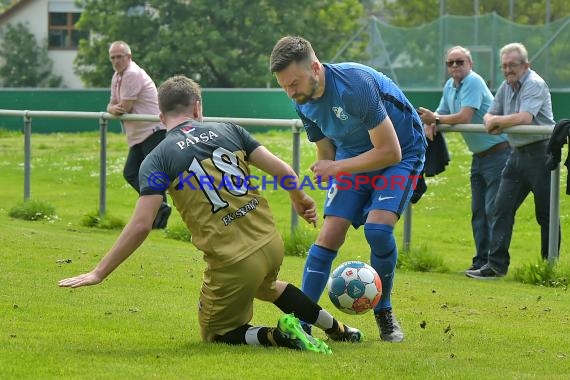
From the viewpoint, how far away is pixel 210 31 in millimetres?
54781

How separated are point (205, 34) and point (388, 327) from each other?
4848cm

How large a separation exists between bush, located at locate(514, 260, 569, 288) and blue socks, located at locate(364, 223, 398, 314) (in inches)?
123

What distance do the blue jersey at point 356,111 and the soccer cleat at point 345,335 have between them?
1066 millimetres

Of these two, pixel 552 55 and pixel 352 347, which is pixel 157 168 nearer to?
pixel 352 347

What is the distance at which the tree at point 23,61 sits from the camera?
66.5 m

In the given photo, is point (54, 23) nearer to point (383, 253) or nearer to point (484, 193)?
point (484, 193)

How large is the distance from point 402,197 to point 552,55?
29442 mm

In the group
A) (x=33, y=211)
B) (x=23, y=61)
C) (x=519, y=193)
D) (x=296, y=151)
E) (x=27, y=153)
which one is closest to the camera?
(x=519, y=193)

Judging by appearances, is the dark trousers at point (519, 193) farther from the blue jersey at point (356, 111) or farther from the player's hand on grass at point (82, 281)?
the player's hand on grass at point (82, 281)

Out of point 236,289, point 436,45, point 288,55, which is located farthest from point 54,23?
point 236,289

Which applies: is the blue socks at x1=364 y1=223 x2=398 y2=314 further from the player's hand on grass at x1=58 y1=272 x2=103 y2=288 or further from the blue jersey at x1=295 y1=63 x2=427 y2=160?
the player's hand on grass at x1=58 y1=272 x2=103 y2=288

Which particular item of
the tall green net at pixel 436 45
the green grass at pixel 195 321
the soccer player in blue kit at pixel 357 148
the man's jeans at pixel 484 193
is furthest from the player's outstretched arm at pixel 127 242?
the tall green net at pixel 436 45

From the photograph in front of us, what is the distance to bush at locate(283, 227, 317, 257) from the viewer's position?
11891mm

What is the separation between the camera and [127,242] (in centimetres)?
626
